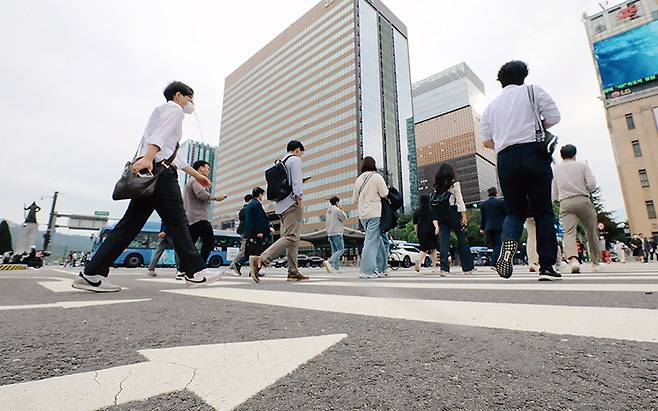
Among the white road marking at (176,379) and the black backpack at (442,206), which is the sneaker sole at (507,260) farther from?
the white road marking at (176,379)

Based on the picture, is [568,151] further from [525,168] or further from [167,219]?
[167,219]

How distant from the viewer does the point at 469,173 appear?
101 m

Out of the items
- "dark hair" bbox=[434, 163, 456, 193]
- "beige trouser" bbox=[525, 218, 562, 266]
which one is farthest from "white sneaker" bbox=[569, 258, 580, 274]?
"dark hair" bbox=[434, 163, 456, 193]

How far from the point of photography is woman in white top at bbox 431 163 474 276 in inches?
214

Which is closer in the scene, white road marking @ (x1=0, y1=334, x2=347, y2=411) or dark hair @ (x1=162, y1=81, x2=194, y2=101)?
white road marking @ (x1=0, y1=334, x2=347, y2=411)

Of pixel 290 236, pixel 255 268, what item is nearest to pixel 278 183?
pixel 290 236

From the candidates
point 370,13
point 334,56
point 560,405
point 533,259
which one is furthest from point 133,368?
point 370,13

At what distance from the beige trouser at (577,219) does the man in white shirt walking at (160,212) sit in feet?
17.0

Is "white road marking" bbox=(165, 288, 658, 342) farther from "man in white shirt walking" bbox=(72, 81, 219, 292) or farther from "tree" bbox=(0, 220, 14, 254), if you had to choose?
"tree" bbox=(0, 220, 14, 254)

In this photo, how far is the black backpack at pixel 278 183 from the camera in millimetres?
4316

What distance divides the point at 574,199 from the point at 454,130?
114648mm

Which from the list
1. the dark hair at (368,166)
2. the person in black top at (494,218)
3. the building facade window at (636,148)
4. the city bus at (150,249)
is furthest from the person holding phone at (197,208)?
the building facade window at (636,148)

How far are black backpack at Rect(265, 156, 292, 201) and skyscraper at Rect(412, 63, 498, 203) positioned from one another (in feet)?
309

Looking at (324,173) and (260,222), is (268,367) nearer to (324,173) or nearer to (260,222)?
(260,222)
